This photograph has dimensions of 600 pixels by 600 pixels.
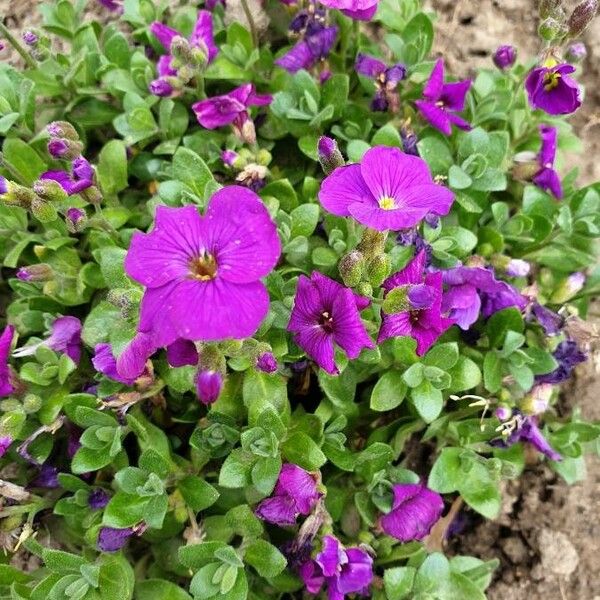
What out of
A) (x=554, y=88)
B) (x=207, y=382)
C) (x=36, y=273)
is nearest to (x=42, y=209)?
(x=36, y=273)

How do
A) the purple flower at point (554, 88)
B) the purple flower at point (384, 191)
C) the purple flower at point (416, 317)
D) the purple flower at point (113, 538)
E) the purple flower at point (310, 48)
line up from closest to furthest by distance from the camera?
the purple flower at point (384, 191) < the purple flower at point (416, 317) < the purple flower at point (113, 538) < the purple flower at point (554, 88) < the purple flower at point (310, 48)

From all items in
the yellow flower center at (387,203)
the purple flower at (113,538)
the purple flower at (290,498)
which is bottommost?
the purple flower at (113,538)

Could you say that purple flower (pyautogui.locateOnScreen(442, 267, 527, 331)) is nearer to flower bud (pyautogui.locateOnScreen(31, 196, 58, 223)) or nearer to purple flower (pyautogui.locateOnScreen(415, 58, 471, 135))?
purple flower (pyautogui.locateOnScreen(415, 58, 471, 135))

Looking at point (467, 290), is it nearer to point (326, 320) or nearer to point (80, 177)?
point (326, 320)

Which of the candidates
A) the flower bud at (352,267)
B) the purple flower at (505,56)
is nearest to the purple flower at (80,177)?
the flower bud at (352,267)

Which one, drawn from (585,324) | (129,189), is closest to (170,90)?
(129,189)

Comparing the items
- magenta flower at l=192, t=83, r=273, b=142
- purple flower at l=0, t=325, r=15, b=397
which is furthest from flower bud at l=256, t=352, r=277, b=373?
magenta flower at l=192, t=83, r=273, b=142

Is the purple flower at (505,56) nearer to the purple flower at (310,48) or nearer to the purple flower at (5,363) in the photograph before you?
the purple flower at (310,48)

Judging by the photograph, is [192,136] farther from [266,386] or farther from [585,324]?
Answer: [585,324]
